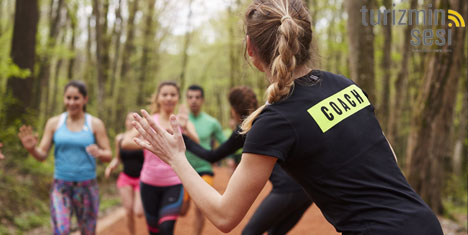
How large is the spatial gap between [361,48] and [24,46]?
707 cm

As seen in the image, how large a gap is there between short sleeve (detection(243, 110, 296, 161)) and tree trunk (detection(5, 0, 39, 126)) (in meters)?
8.96

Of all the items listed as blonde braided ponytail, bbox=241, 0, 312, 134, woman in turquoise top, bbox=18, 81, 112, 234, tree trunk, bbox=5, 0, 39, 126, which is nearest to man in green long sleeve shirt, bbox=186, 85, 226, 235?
woman in turquoise top, bbox=18, 81, 112, 234

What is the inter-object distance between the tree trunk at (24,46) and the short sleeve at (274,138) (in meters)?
8.96

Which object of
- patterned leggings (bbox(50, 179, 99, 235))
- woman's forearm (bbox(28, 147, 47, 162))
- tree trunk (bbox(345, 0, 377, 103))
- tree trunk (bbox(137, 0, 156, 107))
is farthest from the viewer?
tree trunk (bbox(137, 0, 156, 107))

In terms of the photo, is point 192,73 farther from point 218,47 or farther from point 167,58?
point 218,47

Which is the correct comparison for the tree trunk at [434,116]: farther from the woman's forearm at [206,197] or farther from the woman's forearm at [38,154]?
the woman's forearm at [206,197]

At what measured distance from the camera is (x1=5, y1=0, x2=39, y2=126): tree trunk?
9875 mm

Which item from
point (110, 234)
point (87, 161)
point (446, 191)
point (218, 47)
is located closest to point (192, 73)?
point (218, 47)

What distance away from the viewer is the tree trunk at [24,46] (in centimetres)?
988

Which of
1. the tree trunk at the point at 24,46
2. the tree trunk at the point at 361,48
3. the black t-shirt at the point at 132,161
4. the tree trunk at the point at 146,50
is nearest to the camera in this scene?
the black t-shirt at the point at 132,161

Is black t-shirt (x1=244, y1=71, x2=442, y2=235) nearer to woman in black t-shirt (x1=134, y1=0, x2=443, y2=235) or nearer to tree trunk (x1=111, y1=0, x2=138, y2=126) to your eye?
woman in black t-shirt (x1=134, y1=0, x2=443, y2=235)

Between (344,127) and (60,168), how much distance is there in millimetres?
4229

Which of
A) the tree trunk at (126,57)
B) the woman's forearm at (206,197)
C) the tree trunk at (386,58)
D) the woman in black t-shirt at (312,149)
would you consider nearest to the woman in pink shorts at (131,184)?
the woman's forearm at (206,197)

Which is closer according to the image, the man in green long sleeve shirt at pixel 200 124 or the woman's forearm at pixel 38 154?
the woman's forearm at pixel 38 154
